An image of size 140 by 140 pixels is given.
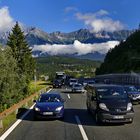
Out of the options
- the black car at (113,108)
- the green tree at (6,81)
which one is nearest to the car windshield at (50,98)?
the black car at (113,108)

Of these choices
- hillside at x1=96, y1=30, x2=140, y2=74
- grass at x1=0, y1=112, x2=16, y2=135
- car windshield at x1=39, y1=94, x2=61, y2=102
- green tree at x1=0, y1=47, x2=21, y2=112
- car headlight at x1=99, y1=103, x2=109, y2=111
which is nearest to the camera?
grass at x1=0, y1=112, x2=16, y2=135

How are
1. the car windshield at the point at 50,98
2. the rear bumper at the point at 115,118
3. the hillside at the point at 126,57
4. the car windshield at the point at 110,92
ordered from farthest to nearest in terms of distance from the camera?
1. the hillside at the point at 126,57
2. the car windshield at the point at 50,98
3. the car windshield at the point at 110,92
4. the rear bumper at the point at 115,118

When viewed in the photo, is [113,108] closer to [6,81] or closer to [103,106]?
[103,106]

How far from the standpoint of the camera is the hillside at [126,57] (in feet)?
441

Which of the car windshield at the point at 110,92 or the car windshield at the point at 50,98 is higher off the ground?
the car windshield at the point at 110,92

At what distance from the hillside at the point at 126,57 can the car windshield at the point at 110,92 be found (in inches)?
3869

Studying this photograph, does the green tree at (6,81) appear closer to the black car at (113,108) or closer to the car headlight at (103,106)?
the black car at (113,108)

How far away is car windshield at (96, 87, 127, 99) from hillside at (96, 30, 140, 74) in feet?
322

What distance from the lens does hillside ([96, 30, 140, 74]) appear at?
5295 inches

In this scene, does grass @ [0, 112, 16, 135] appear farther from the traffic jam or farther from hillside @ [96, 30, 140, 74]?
hillside @ [96, 30, 140, 74]

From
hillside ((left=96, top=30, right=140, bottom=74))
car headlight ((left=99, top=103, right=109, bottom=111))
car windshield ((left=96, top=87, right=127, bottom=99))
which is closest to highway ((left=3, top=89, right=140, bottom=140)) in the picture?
car headlight ((left=99, top=103, right=109, bottom=111))

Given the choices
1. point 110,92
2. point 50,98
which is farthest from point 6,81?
point 110,92

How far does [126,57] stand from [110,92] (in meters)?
133

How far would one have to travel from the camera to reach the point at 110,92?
64.0 feet
